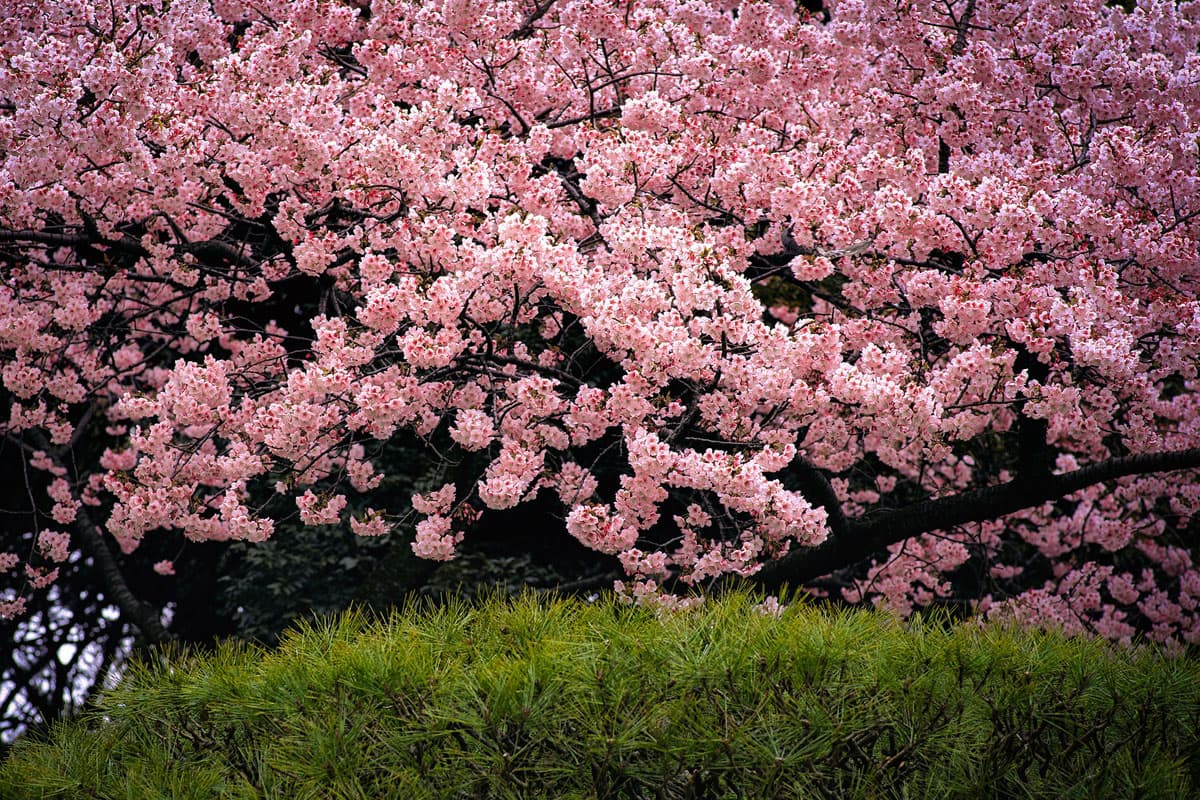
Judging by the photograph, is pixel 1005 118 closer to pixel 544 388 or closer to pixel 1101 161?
pixel 1101 161

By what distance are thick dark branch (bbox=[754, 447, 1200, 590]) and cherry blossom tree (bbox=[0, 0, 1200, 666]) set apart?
2cm

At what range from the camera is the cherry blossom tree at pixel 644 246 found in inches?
241

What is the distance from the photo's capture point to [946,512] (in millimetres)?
7055

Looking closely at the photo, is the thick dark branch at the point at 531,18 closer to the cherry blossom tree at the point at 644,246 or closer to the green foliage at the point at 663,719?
the cherry blossom tree at the point at 644,246

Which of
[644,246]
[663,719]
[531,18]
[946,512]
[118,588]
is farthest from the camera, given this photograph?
[118,588]

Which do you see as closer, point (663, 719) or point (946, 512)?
point (663, 719)

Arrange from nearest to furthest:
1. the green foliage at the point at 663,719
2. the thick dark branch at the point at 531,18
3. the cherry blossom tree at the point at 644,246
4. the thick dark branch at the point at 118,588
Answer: the green foliage at the point at 663,719 < the cherry blossom tree at the point at 644,246 < the thick dark branch at the point at 531,18 < the thick dark branch at the point at 118,588

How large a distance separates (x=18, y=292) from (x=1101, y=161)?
807 centimetres

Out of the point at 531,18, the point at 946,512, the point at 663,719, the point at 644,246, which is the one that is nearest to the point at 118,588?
the point at 531,18

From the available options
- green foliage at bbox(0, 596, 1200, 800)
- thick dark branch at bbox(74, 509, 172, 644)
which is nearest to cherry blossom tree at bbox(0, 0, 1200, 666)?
thick dark branch at bbox(74, 509, 172, 644)

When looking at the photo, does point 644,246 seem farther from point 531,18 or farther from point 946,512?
point 531,18

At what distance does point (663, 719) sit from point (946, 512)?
4.11 metres

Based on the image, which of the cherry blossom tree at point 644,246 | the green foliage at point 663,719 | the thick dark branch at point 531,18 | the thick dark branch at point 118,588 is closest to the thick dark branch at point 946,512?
the cherry blossom tree at point 644,246

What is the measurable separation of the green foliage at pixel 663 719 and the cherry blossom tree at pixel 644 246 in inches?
67.6
